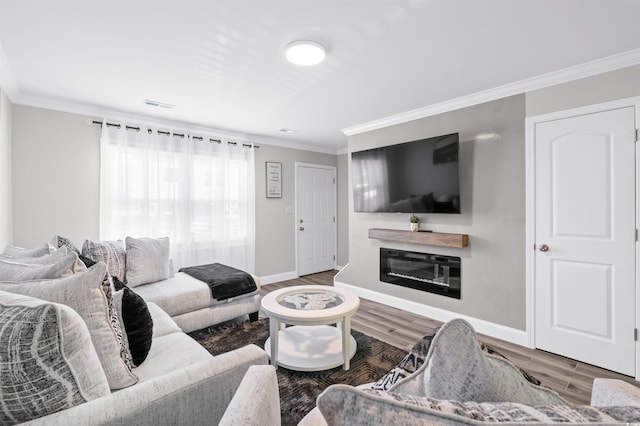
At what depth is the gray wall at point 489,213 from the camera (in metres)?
2.87

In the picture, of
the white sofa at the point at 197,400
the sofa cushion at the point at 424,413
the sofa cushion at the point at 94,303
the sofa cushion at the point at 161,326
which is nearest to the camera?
the sofa cushion at the point at 424,413

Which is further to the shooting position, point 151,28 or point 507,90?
point 507,90

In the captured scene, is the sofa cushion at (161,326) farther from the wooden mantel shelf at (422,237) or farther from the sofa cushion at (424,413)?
the wooden mantel shelf at (422,237)

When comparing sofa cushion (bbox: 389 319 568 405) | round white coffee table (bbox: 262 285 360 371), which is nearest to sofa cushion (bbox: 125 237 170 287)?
round white coffee table (bbox: 262 285 360 371)

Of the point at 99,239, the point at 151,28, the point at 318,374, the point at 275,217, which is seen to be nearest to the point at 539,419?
the point at 318,374

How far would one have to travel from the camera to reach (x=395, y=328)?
10.5ft

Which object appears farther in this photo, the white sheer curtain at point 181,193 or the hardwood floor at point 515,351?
the white sheer curtain at point 181,193

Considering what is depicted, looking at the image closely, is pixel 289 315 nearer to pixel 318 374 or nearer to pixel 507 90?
pixel 318 374

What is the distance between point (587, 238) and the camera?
2.50 meters

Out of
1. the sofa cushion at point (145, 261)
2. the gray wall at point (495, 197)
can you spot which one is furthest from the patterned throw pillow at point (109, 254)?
the gray wall at point (495, 197)

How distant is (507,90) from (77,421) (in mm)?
3642

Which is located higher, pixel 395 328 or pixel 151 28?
pixel 151 28

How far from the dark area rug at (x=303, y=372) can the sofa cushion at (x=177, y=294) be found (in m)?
0.38

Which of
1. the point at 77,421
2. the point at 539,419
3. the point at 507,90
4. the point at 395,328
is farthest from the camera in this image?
the point at 395,328
